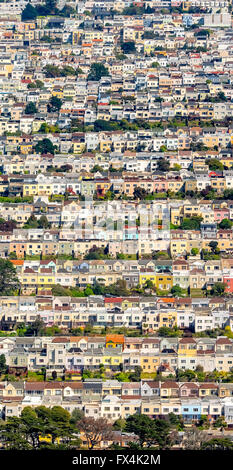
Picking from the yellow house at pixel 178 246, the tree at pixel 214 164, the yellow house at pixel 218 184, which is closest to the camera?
the yellow house at pixel 178 246

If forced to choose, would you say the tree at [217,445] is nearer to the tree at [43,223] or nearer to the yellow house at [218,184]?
the tree at [43,223]

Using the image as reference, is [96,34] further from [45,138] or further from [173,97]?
[45,138]

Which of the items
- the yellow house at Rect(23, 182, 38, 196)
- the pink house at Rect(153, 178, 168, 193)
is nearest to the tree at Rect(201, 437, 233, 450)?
the pink house at Rect(153, 178, 168, 193)

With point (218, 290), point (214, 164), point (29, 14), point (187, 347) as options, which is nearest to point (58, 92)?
point (214, 164)

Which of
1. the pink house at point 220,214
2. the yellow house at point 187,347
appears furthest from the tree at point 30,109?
the yellow house at point 187,347

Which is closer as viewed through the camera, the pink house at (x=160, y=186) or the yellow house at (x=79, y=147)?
the pink house at (x=160, y=186)

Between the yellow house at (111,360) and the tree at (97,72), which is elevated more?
the tree at (97,72)

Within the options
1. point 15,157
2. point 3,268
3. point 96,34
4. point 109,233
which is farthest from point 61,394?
point 96,34
